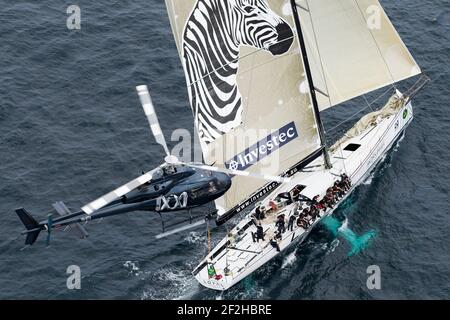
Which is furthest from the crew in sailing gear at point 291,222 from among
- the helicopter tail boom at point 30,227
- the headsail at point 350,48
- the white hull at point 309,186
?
the helicopter tail boom at point 30,227

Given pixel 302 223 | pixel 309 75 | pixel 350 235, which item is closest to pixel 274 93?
pixel 309 75

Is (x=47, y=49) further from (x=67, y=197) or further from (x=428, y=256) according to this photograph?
(x=428, y=256)

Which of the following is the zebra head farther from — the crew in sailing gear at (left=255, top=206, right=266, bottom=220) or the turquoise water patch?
the turquoise water patch

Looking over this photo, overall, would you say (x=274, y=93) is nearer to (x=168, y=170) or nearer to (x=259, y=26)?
(x=259, y=26)

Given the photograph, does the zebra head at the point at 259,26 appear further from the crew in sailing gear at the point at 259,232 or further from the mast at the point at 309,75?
the crew in sailing gear at the point at 259,232

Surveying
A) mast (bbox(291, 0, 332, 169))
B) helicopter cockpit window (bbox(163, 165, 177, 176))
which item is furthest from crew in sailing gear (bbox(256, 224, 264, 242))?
helicopter cockpit window (bbox(163, 165, 177, 176))
